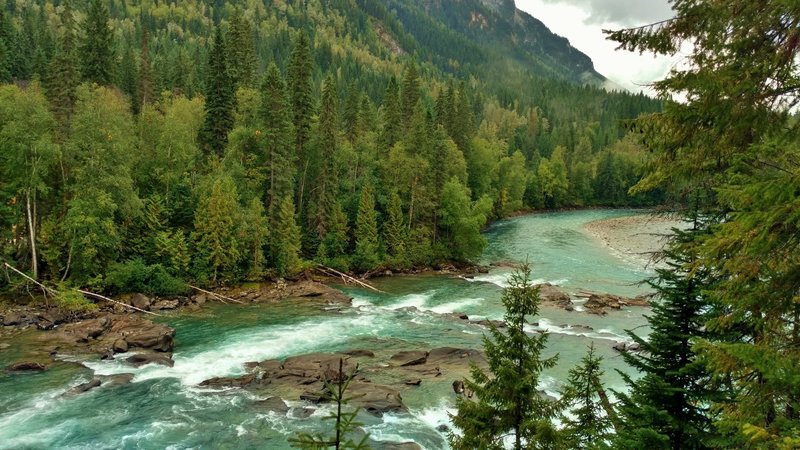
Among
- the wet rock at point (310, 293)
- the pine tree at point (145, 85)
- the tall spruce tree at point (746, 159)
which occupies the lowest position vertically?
the wet rock at point (310, 293)

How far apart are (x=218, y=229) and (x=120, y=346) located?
15896 mm

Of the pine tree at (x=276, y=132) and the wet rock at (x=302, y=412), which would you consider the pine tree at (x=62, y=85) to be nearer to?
the pine tree at (x=276, y=132)

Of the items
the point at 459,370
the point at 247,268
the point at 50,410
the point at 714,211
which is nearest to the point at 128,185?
the point at 247,268

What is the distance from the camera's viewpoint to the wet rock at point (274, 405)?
24.6 metres

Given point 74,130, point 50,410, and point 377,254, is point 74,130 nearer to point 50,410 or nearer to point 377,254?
point 50,410

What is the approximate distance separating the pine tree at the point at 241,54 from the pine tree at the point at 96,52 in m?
15.2

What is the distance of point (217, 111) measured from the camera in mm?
55469

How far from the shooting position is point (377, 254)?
55812 millimetres

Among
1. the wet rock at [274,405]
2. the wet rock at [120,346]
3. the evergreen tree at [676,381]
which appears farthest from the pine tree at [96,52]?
the evergreen tree at [676,381]

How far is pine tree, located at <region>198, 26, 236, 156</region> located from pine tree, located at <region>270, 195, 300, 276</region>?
12013 mm

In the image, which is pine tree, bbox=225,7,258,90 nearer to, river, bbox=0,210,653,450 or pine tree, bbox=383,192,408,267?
pine tree, bbox=383,192,408,267

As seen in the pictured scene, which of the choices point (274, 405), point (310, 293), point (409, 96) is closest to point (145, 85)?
point (409, 96)

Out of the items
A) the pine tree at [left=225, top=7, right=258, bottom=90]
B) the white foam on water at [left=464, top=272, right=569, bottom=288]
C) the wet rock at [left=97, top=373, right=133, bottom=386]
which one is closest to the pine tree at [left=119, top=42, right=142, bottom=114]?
the pine tree at [left=225, top=7, right=258, bottom=90]

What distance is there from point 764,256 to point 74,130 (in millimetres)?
44642
